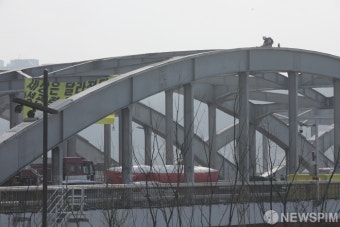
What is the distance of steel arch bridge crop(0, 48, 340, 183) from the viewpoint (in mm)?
26286

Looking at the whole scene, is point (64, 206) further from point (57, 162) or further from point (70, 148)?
point (70, 148)

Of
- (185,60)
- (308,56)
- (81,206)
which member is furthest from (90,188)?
(308,56)

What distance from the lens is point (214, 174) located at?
48000 millimetres

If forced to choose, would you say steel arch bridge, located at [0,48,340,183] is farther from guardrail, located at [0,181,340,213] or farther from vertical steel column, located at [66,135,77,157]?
vertical steel column, located at [66,135,77,157]

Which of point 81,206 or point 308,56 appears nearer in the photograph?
point 81,206

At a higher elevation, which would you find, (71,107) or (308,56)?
(308,56)

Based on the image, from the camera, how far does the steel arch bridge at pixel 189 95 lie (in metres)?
26.3

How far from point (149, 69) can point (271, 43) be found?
1105 cm

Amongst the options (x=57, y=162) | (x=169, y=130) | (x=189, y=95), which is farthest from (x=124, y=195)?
(x=169, y=130)

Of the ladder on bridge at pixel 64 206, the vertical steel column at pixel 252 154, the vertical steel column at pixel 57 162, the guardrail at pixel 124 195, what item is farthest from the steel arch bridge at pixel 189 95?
the ladder on bridge at pixel 64 206

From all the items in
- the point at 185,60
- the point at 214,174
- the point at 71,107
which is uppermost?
the point at 185,60

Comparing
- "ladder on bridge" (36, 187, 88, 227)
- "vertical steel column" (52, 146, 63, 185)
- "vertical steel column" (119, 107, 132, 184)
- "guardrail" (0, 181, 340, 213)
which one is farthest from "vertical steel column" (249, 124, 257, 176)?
"vertical steel column" (52, 146, 63, 185)

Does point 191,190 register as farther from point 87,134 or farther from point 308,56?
point 87,134

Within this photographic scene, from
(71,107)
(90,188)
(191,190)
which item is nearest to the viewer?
(90,188)
